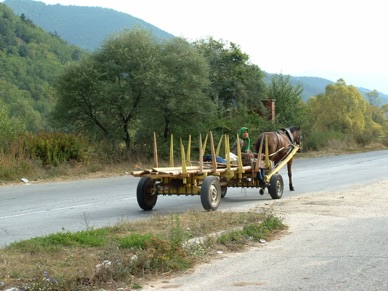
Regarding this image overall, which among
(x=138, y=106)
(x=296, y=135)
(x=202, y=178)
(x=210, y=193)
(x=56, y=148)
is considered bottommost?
(x=210, y=193)

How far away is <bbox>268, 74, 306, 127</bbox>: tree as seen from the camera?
1741 inches

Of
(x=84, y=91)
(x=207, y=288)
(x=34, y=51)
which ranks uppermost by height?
(x=34, y=51)

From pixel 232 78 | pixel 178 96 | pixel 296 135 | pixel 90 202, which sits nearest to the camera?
pixel 90 202

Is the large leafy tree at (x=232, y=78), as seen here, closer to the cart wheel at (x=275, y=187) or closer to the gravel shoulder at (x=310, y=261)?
the cart wheel at (x=275, y=187)

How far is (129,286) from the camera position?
284 inches

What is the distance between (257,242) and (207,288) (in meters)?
2.97

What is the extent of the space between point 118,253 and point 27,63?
9966cm

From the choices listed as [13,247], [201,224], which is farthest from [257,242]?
[13,247]

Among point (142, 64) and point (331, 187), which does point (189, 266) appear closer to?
point (331, 187)

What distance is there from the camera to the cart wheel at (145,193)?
14.0 m

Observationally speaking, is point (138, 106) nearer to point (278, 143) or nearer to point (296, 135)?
point (296, 135)

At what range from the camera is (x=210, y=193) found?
13.3m

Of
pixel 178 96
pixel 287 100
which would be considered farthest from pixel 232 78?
pixel 178 96

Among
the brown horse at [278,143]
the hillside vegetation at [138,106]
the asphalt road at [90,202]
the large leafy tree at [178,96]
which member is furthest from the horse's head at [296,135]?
the large leafy tree at [178,96]
